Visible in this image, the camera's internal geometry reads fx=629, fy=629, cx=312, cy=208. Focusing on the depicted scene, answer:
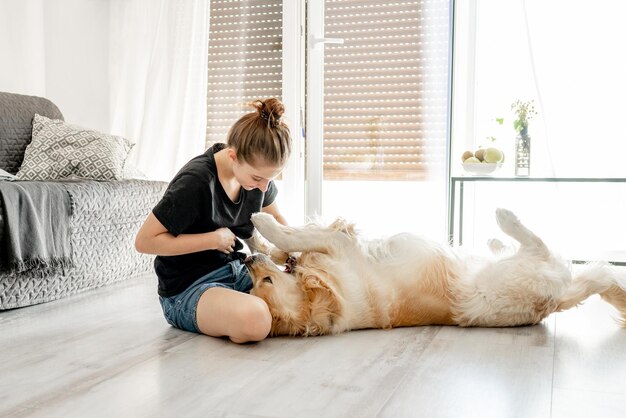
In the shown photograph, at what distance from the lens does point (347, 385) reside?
1.46 metres

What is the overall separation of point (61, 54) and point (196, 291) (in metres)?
2.77

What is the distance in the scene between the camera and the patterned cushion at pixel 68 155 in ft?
9.96

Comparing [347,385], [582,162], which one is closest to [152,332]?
[347,385]

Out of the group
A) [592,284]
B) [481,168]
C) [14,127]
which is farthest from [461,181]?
[14,127]

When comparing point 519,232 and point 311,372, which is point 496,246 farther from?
point 311,372

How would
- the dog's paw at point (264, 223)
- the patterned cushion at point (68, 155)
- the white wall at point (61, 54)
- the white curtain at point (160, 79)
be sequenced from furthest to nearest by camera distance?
the white curtain at point (160, 79)
the white wall at point (61, 54)
the patterned cushion at point (68, 155)
the dog's paw at point (264, 223)

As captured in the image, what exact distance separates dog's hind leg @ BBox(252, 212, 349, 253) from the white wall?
2408 mm

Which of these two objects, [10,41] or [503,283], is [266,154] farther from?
[10,41]

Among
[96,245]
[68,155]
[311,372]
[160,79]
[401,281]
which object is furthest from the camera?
[160,79]

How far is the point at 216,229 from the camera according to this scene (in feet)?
6.36

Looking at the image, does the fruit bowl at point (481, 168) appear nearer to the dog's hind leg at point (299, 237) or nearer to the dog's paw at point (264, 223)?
the dog's hind leg at point (299, 237)

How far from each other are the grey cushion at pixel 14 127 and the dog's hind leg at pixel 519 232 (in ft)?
7.78

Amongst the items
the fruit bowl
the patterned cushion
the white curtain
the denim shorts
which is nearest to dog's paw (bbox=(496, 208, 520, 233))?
the denim shorts

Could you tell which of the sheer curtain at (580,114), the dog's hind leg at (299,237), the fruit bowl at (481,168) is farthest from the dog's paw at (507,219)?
the sheer curtain at (580,114)
